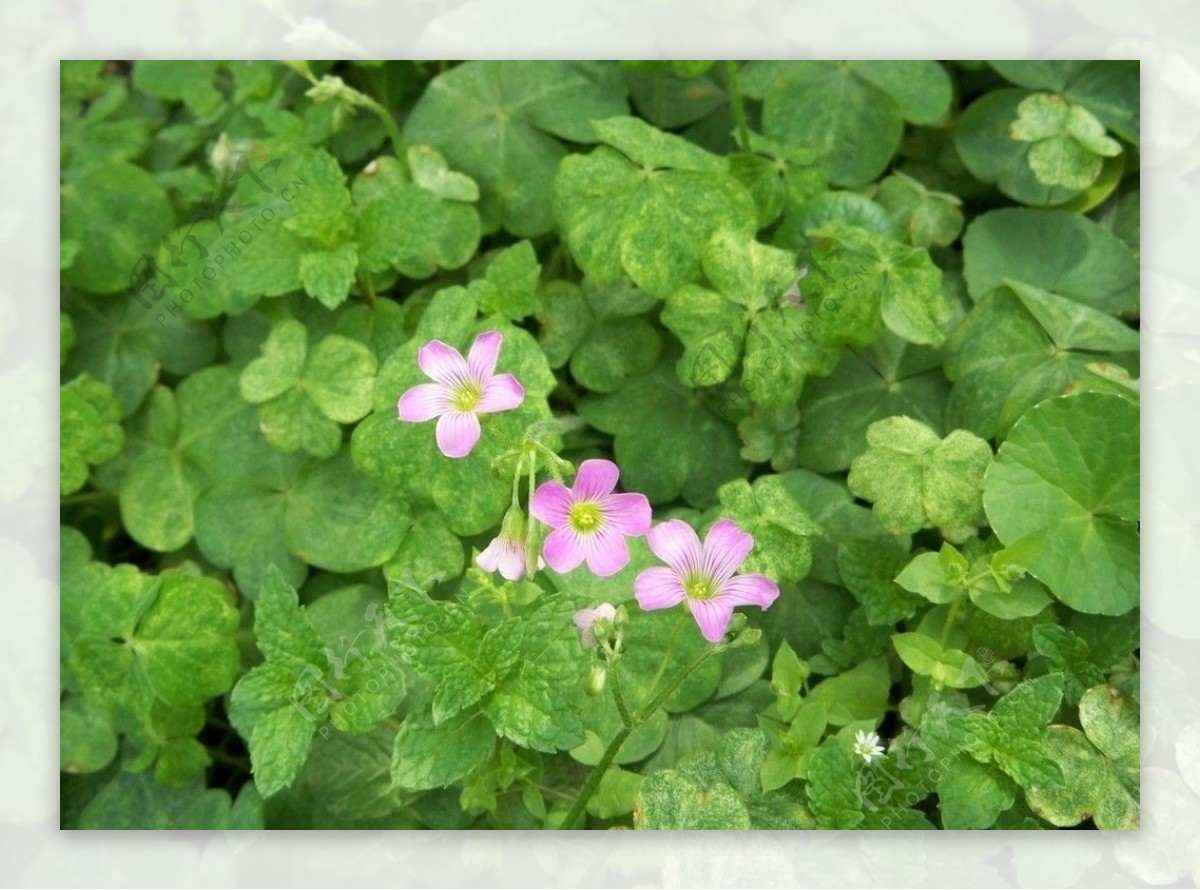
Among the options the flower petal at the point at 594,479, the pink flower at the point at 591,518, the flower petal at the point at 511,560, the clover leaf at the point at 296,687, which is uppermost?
the flower petal at the point at 594,479

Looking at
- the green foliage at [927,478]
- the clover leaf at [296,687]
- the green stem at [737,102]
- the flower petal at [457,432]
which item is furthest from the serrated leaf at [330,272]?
the green foliage at [927,478]

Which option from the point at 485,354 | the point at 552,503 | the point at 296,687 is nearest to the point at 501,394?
the point at 485,354

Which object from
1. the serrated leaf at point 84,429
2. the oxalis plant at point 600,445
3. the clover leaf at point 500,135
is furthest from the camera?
the clover leaf at point 500,135

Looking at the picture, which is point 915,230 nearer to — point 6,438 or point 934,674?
A: point 934,674

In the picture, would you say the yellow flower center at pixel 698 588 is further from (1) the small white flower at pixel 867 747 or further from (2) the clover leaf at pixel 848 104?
(2) the clover leaf at pixel 848 104

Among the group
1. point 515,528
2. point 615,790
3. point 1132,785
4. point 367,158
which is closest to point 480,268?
point 367,158

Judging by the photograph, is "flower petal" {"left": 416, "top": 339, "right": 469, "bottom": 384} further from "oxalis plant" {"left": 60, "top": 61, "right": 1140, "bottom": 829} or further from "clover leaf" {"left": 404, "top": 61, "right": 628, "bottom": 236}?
"clover leaf" {"left": 404, "top": 61, "right": 628, "bottom": 236}

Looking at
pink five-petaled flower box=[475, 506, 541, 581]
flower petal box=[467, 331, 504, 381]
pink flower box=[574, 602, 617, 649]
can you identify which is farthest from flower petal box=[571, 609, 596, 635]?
flower petal box=[467, 331, 504, 381]
